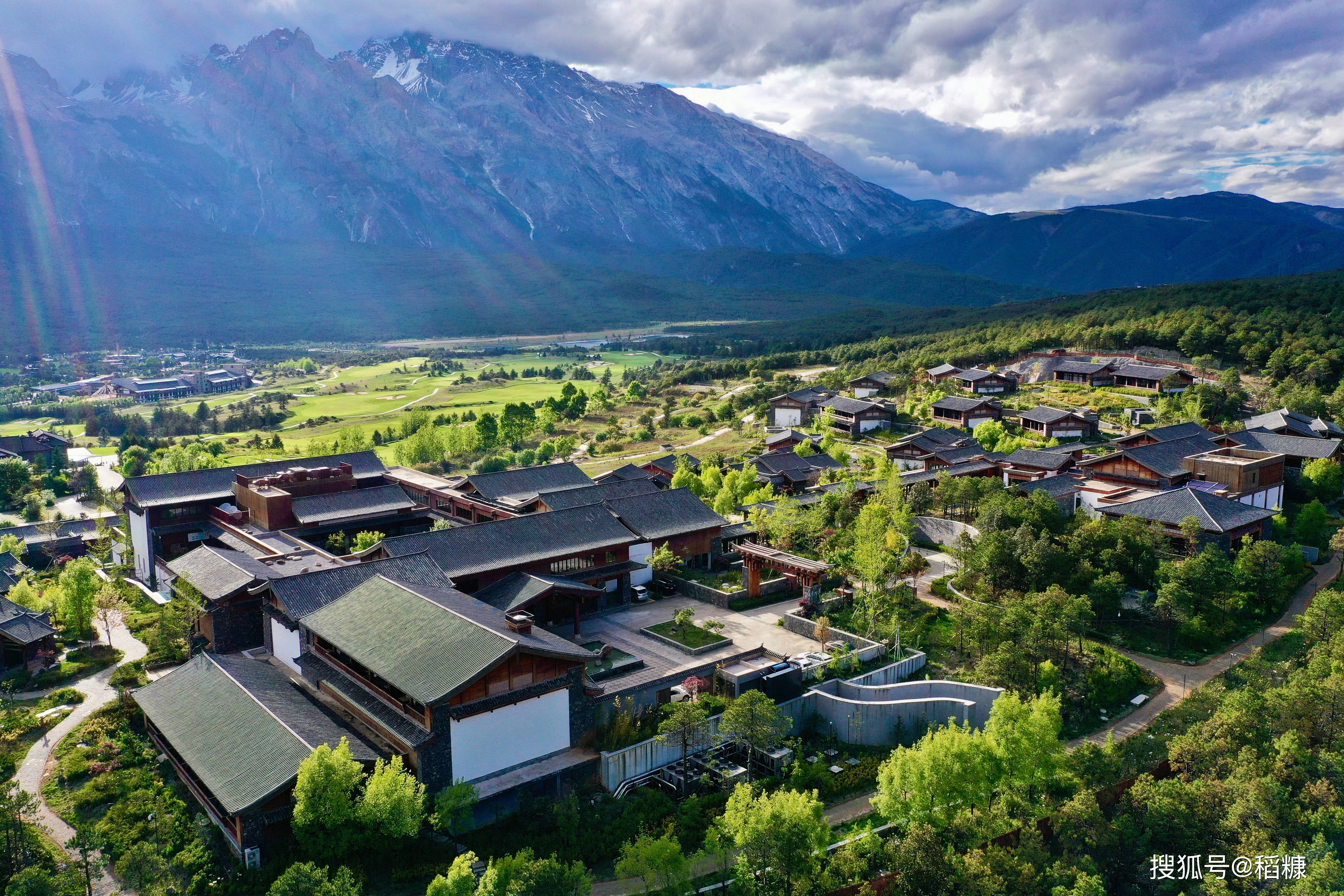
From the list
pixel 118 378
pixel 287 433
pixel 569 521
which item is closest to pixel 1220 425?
pixel 569 521

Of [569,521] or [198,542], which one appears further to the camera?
[198,542]

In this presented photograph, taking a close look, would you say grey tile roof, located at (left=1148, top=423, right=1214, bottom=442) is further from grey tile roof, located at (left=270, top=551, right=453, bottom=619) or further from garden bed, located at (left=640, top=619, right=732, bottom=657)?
grey tile roof, located at (left=270, top=551, right=453, bottom=619)

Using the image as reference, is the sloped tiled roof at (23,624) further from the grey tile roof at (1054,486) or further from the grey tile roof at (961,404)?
the grey tile roof at (961,404)

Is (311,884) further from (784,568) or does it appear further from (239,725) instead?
(784,568)

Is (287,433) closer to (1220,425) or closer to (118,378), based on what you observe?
(118,378)

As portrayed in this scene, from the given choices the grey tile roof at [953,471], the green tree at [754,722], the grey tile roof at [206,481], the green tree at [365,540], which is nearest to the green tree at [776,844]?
the green tree at [754,722]

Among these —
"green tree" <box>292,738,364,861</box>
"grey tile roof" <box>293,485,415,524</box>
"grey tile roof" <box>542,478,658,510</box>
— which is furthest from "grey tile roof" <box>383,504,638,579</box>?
"green tree" <box>292,738,364,861</box>
